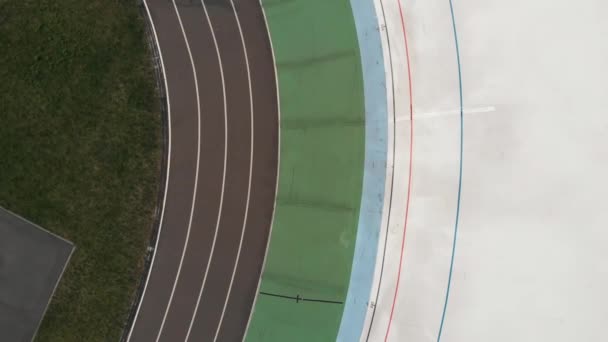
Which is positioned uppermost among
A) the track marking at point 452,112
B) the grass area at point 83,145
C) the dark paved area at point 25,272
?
the track marking at point 452,112

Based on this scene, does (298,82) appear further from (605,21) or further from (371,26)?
(605,21)

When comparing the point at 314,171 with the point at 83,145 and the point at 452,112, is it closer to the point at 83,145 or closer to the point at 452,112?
the point at 452,112

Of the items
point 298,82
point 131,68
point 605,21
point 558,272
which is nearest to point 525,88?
point 605,21

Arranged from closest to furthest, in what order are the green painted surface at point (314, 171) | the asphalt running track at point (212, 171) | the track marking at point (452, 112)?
the track marking at point (452, 112), the green painted surface at point (314, 171), the asphalt running track at point (212, 171)

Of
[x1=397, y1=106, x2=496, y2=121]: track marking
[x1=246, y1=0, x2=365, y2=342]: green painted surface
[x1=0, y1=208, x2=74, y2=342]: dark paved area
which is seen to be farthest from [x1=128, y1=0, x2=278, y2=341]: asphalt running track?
[x1=397, y1=106, x2=496, y2=121]: track marking

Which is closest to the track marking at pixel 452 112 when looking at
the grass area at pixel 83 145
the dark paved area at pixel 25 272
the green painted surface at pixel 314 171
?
the green painted surface at pixel 314 171

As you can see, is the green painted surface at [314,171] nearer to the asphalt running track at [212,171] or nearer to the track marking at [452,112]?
the asphalt running track at [212,171]

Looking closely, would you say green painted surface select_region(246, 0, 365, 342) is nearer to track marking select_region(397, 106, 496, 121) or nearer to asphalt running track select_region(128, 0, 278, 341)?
asphalt running track select_region(128, 0, 278, 341)
